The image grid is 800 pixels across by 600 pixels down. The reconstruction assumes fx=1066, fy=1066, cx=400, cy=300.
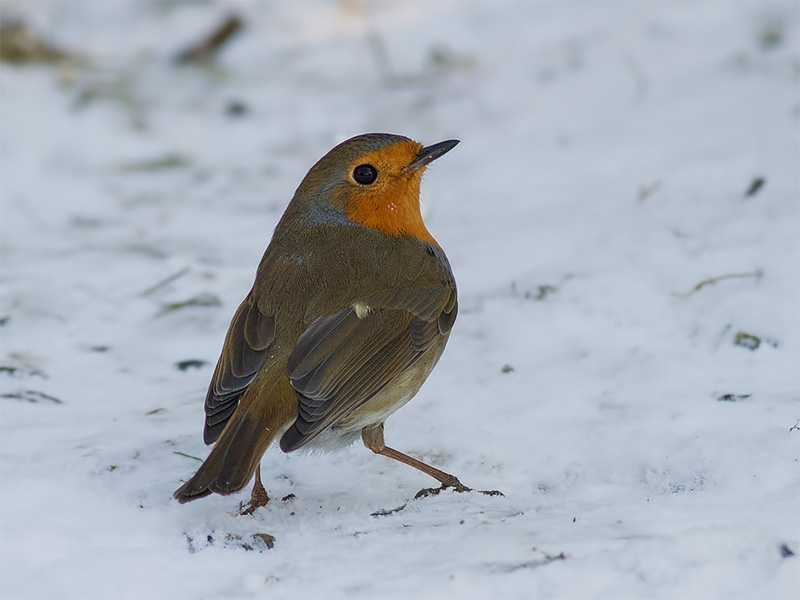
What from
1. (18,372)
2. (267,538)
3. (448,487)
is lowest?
(448,487)

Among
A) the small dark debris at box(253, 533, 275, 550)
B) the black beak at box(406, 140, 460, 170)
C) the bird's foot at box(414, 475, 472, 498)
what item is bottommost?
the bird's foot at box(414, 475, 472, 498)

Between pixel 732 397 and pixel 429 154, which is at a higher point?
pixel 429 154

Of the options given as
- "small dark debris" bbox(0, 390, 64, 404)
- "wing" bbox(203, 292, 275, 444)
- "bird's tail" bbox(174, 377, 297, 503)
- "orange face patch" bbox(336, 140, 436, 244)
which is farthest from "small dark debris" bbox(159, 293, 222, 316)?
"bird's tail" bbox(174, 377, 297, 503)

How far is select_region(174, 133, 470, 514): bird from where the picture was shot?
10.5 ft

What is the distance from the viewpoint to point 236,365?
132 inches

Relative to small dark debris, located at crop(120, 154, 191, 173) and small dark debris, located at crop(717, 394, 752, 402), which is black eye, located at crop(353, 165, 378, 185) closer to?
small dark debris, located at crop(717, 394, 752, 402)

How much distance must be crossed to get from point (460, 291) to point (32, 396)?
6.53 ft

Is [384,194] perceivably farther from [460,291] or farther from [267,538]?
[267,538]

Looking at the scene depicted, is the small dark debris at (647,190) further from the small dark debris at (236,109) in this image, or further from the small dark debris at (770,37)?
the small dark debris at (236,109)

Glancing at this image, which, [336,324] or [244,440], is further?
[336,324]

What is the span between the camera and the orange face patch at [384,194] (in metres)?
4.00

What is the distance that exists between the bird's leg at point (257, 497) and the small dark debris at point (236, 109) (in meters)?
4.49

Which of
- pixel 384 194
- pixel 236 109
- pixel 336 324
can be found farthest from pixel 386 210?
pixel 236 109

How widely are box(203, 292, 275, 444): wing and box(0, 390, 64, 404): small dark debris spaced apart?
0.97 metres
